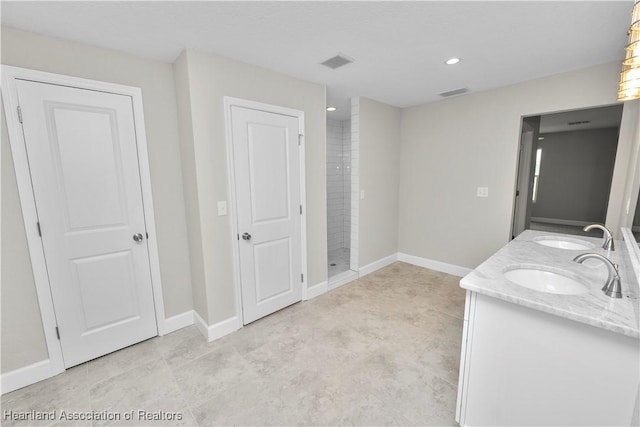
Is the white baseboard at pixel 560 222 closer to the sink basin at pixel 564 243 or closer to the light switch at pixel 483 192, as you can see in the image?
the light switch at pixel 483 192

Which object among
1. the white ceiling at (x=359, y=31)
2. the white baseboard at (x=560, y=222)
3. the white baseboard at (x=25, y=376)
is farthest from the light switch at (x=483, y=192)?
the white baseboard at (x=560, y=222)

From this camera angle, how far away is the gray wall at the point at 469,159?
109 inches

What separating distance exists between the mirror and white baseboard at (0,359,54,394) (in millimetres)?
7752

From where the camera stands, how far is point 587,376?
1074mm

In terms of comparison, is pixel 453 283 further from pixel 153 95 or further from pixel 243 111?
pixel 153 95

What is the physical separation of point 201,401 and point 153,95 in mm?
2399

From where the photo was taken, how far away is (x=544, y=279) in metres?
1.63

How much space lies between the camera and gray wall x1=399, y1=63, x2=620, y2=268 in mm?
2771

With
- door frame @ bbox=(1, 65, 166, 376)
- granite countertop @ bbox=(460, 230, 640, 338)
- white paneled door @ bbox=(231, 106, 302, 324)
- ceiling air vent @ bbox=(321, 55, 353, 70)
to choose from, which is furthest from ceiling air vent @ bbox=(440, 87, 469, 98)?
door frame @ bbox=(1, 65, 166, 376)

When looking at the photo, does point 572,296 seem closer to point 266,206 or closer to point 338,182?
point 266,206

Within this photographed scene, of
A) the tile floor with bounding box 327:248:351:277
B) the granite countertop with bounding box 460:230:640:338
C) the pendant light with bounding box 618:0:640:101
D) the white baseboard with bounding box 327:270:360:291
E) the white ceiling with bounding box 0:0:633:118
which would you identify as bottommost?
the tile floor with bounding box 327:248:351:277

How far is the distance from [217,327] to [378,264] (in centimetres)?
248

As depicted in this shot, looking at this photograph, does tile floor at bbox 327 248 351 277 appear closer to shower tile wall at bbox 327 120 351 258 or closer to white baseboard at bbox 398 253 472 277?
shower tile wall at bbox 327 120 351 258

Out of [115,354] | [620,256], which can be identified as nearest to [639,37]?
[620,256]
